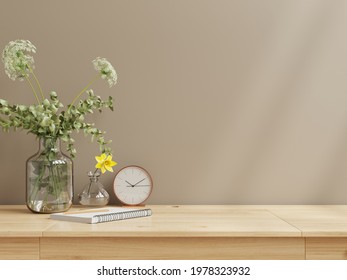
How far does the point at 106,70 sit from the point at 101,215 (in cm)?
59

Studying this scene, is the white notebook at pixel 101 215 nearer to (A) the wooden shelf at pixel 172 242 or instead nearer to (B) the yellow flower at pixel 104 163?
(A) the wooden shelf at pixel 172 242

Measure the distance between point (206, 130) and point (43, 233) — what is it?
910 mm

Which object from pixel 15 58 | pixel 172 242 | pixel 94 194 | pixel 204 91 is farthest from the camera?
pixel 204 91

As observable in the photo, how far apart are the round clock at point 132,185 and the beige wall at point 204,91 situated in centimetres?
6

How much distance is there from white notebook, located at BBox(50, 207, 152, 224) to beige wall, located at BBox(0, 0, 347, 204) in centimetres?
39

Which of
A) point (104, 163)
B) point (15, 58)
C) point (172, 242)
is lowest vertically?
point (172, 242)

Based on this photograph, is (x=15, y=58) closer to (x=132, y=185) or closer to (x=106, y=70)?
(x=106, y=70)

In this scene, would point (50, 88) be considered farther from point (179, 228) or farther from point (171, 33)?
point (179, 228)

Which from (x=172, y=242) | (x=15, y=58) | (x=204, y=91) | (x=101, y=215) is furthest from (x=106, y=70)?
(x=172, y=242)

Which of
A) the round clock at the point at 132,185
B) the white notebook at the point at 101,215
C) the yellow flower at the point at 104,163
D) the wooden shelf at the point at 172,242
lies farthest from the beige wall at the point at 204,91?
the wooden shelf at the point at 172,242

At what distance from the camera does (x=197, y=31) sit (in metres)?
2.23

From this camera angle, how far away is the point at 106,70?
6.60ft

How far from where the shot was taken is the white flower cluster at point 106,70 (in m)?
2.02
